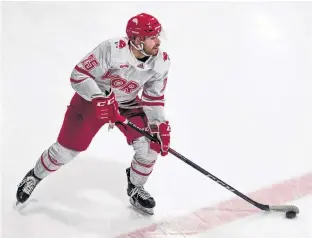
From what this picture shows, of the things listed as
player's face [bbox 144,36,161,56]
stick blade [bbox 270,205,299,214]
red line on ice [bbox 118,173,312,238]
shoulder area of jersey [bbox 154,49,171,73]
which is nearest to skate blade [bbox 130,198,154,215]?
red line on ice [bbox 118,173,312,238]

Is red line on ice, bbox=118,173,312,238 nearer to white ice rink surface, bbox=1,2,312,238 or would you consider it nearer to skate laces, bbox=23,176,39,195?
white ice rink surface, bbox=1,2,312,238

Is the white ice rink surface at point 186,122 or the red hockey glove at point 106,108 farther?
the white ice rink surface at point 186,122

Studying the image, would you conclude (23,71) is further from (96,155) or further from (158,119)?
(158,119)

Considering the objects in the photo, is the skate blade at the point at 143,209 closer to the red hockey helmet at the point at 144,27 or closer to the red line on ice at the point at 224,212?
the red line on ice at the point at 224,212

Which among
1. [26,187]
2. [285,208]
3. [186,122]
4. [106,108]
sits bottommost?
[26,187]

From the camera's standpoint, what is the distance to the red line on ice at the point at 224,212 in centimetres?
325

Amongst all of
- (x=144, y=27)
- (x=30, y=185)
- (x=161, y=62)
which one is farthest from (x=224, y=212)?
(x=144, y=27)

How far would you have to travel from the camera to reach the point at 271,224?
3.32 meters

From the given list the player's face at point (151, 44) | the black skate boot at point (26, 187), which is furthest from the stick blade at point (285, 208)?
the black skate boot at point (26, 187)

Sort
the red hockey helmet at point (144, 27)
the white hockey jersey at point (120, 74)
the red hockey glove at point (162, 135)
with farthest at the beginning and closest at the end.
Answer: the red hockey glove at point (162, 135) < the white hockey jersey at point (120, 74) < the red hockey helmet at point (144, 27)

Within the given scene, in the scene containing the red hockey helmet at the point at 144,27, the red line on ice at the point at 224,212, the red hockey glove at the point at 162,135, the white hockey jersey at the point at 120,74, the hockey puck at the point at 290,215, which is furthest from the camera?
the hockey puck at the point at 290,215

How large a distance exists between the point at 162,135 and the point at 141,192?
47 centimetres

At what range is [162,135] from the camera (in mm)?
3105

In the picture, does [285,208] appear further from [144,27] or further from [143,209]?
[144,27]
